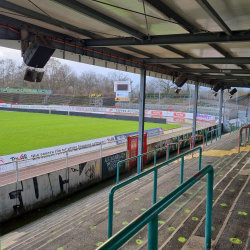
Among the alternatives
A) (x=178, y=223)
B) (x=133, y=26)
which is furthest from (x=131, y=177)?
(x=133, y=26)

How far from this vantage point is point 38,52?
15.1 ft

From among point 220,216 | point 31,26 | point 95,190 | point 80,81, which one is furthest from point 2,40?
point 80,81

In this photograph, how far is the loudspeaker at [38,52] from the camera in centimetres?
456

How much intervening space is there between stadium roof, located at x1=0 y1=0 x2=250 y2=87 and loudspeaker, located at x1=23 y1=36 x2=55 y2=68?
33 centimetres

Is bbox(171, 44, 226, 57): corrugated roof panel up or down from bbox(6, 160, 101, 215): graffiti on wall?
up

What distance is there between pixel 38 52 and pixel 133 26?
188cm

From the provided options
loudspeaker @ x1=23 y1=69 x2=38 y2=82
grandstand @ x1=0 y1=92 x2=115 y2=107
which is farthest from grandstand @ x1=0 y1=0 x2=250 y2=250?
grandstand @ x1=0 y1=92 x2=115 y2=107

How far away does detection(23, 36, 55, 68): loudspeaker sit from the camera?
4.56 meters

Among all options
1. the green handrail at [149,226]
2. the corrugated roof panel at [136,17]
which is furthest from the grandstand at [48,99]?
the green handrail at [149,226]

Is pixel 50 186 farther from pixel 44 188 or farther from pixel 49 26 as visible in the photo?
pixel 49 26

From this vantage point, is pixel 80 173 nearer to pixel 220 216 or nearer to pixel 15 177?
pixel 15 177

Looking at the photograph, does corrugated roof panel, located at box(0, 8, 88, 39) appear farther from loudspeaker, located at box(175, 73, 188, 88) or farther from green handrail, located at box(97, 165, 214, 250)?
loudspeaker, located at box(175, 73, 188, 88)

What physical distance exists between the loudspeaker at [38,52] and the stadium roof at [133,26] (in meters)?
0.33

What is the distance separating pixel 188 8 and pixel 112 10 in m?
1.18
